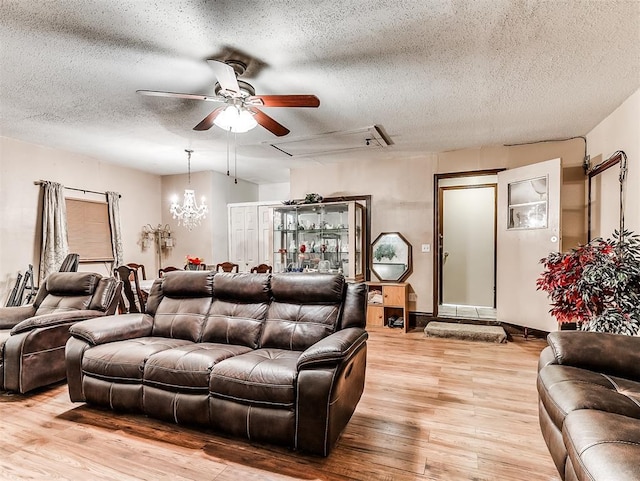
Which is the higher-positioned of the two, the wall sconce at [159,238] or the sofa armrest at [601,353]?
the wall sconce at [159,238]

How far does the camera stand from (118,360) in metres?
2.33

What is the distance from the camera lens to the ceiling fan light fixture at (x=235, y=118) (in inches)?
108

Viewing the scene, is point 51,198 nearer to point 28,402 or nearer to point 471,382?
point 28,402

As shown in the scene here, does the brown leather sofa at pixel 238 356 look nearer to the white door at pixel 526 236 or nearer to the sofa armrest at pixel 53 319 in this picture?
the sofa armrest at pixel 53 319

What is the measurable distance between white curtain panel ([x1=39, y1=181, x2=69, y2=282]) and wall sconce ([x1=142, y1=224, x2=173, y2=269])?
158 cm

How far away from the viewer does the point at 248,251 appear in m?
6.65

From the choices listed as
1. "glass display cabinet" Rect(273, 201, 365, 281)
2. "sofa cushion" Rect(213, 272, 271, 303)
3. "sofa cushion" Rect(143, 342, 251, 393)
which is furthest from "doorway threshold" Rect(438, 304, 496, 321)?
"sofa cushion" Rect(143, 342, 251, 393)

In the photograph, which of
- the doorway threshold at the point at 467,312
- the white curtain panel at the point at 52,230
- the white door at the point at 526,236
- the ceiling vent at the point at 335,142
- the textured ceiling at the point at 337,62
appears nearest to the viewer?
the textured ceiling at the point at 337,62

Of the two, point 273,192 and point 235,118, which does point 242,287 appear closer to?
point 235,118

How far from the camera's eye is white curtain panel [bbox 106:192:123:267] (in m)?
5.66

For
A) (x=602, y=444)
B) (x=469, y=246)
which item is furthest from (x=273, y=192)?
(x=602, y=444)

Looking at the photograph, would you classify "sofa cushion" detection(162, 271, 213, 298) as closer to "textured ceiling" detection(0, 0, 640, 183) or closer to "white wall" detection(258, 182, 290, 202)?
"textured ceiling" detection(0, 0, 640, 183)

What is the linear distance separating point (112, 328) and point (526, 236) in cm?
469

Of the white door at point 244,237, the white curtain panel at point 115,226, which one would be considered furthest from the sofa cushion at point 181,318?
the white door at point 244,237
